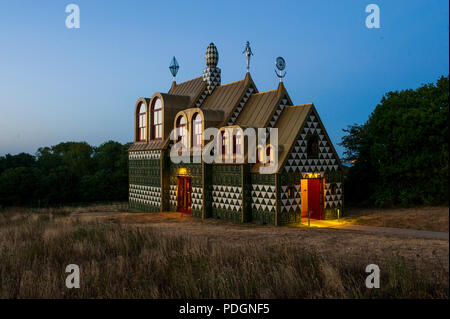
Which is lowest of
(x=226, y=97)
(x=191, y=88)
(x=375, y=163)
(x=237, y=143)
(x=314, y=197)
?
(x=314, y=197)

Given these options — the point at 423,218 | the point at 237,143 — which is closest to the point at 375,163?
the point at 237,143

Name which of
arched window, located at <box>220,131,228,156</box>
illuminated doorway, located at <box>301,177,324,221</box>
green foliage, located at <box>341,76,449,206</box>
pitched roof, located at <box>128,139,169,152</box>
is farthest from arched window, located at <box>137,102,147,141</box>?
green foliage, located at <box>341,76,449,206</box>

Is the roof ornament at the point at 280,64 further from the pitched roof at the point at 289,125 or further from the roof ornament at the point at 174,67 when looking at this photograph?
the roof ornament at the point at 174,67

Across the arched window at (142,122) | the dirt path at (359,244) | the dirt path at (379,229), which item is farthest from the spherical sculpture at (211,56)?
the dirt path at (359,244)

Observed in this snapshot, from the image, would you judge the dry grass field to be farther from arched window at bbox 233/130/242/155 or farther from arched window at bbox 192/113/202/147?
arched window at bbox 192/113/202/147

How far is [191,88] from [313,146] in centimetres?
1049

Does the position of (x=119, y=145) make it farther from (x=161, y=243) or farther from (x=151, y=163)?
(x=161, y=243)

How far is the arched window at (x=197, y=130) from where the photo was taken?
776 inches

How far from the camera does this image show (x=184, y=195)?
21.5 m

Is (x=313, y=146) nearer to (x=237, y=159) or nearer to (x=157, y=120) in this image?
(x=237, y=159)

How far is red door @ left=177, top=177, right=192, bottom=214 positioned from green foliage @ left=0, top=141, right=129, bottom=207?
16848 mm
